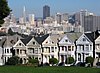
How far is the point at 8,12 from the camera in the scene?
1291 inches

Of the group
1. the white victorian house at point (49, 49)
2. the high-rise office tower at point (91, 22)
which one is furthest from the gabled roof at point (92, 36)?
the high-rise office tower at point (91, 22)

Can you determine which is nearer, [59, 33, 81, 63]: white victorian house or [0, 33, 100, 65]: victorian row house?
[0, 33, 100, 65]: victorian row house

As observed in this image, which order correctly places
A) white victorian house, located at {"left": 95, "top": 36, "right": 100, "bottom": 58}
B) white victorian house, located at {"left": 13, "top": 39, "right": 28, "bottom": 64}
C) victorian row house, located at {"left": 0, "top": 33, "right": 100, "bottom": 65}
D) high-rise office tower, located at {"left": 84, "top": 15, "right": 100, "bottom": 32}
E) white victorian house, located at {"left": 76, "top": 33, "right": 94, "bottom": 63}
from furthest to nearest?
high-rise office tower, located at {"left": 84, "top": 15, "right": 100, "bottom": 32} → white victorian house, located at {"left": 13, "top": 39, "right": 28, "bottom": 64} → victorian row house, located at {"left": 0, "top": 33, "right": 100, "bottom": 65} → white victorian house, located at {"left": 76, "top": 33, "right": 94, "bottom": 63} → white victorian house, located at {"left": 95, "top": 36, "right": 100, "bottom": 58}

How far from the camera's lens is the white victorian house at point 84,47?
5322 cm

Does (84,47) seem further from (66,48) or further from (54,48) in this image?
(54,48)

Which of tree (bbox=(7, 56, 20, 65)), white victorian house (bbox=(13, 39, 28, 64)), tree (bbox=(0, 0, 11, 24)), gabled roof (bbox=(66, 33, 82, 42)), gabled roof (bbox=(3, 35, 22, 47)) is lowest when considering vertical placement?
tree (bbox=(7, 56, 20, 65))

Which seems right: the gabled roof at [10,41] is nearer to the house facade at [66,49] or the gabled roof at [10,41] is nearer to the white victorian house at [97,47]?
the house facade at [66,49]

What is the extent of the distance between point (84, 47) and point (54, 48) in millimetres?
4638

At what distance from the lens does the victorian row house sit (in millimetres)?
A: 53344

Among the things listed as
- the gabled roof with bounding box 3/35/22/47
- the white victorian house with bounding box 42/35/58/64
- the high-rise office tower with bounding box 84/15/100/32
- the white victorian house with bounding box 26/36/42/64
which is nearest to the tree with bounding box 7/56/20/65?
the white victorian house with bounding box 26/36/42/64

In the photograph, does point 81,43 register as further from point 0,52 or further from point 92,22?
point 92,22

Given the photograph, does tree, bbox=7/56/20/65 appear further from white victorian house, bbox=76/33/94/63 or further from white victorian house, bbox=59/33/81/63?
white victorian house, bbox=76/33/94/63

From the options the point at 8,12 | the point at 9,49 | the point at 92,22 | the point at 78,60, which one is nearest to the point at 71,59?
the point at 78,60

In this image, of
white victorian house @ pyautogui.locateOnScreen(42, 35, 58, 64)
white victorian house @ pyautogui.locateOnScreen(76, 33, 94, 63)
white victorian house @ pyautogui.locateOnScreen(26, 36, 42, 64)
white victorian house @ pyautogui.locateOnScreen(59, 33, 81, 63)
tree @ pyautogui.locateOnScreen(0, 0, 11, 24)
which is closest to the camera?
tree @ pyautogui.locateOnScreen(0, 0, 11, 24)
